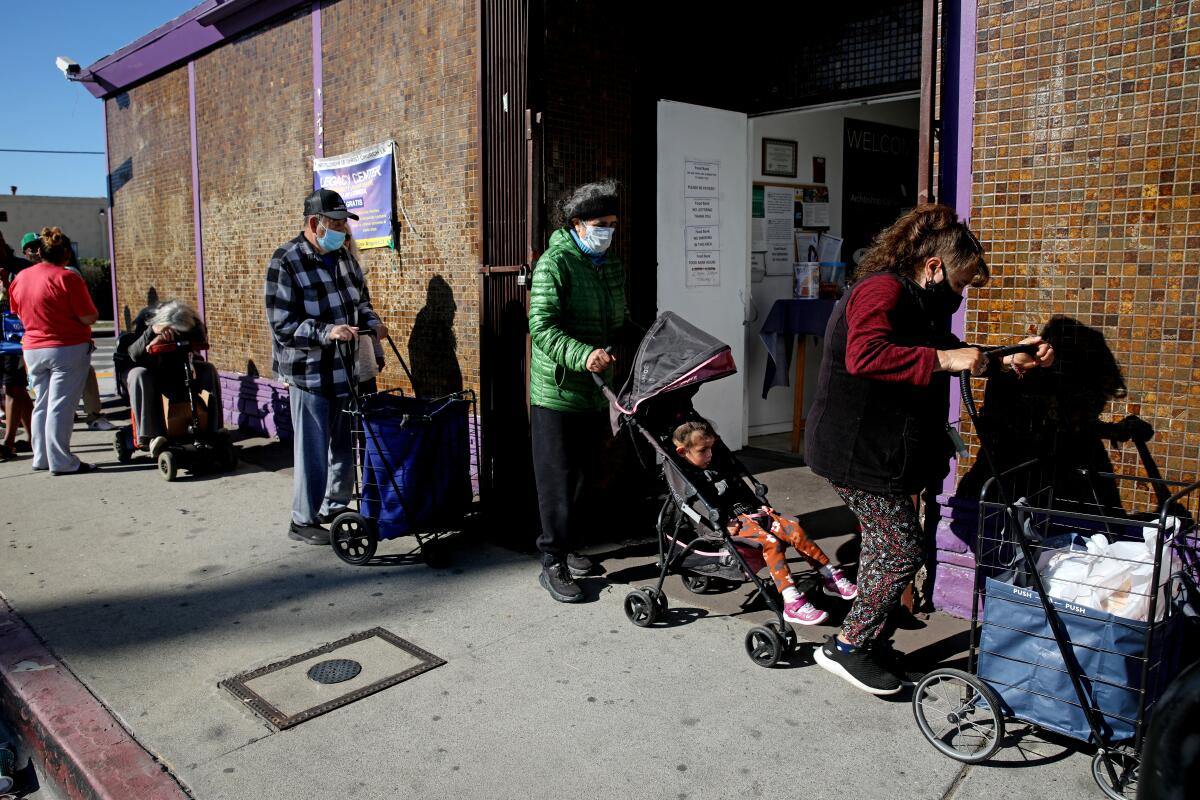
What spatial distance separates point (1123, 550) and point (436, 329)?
471 centimetres

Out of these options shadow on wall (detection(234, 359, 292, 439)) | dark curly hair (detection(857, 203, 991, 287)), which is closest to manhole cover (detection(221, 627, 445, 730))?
dark curly hair (detection(857, 203, 991, 287))

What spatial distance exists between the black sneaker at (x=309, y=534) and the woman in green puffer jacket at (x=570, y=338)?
5.41 ft

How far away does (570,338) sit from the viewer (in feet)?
14.4

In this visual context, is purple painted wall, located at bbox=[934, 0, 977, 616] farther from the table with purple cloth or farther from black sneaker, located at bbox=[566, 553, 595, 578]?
the table with purple cloth

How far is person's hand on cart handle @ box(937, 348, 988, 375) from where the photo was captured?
302cm

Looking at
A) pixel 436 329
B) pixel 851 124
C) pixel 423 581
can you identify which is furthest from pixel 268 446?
pixel 851 124

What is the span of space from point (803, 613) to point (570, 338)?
1.66m

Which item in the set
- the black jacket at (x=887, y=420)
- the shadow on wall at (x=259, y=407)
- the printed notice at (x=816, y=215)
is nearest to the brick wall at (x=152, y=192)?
the shadow on wall at (x=259, y=407)

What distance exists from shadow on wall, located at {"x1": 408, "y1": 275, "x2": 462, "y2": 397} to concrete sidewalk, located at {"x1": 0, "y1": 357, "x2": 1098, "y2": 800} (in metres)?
1.38

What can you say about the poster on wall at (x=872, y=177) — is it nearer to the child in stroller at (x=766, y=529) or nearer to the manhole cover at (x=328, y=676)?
the child in stroller at (x=766, y=529)

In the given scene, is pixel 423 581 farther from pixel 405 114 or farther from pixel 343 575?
pixel 405 114

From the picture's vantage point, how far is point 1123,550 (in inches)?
121

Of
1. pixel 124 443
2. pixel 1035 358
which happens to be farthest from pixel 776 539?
pixel 124 443

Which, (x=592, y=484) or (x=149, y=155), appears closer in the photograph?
(x=592, y=484)
